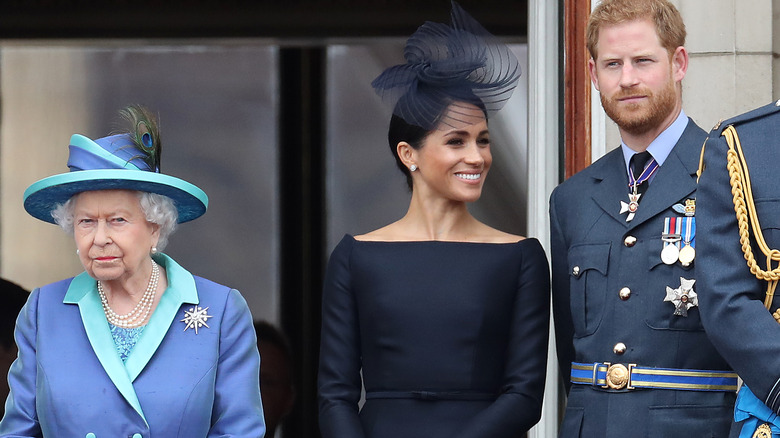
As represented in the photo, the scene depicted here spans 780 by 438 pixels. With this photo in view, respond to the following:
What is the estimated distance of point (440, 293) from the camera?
372 cm

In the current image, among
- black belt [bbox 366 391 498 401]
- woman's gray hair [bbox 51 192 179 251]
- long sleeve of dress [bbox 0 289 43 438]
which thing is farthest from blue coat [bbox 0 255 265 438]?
black belt [bbox 366 391 498 401]

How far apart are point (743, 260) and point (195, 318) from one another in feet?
4.65

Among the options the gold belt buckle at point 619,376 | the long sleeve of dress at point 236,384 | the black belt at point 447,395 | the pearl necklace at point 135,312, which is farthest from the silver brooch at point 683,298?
the pearl necklace at point 135,312

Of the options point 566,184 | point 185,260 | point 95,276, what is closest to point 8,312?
point 185,260

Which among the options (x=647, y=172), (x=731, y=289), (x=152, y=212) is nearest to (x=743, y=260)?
(x=731, y=289)

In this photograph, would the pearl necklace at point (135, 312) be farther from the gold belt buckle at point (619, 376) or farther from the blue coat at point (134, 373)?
the gold belt buckle at point (619, 376)

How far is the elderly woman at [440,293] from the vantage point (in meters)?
3.65

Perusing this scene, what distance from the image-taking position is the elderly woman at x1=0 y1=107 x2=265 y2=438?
337 cm

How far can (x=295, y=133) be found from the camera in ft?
21.0

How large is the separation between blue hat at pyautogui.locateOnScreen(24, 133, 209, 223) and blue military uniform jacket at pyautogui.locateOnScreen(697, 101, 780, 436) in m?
1.36

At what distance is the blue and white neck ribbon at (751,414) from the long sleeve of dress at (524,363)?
733mm

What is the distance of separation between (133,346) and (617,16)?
5.10 feet

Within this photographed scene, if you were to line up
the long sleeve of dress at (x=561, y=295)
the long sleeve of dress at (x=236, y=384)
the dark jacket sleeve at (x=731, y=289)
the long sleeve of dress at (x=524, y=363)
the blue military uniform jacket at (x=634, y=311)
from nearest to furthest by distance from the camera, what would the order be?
the dark jacket sleeve at (x=731, y=289), the blue military uniform jacket at (x=634, y=311), the long sleeve of dress at (x=236, y=384), the long sleeve of dress at (x=524, y=363), the long sleeve of dress at (x=561, y=295)

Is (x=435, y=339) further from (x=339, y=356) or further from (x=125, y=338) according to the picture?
(x=125, y=338)
